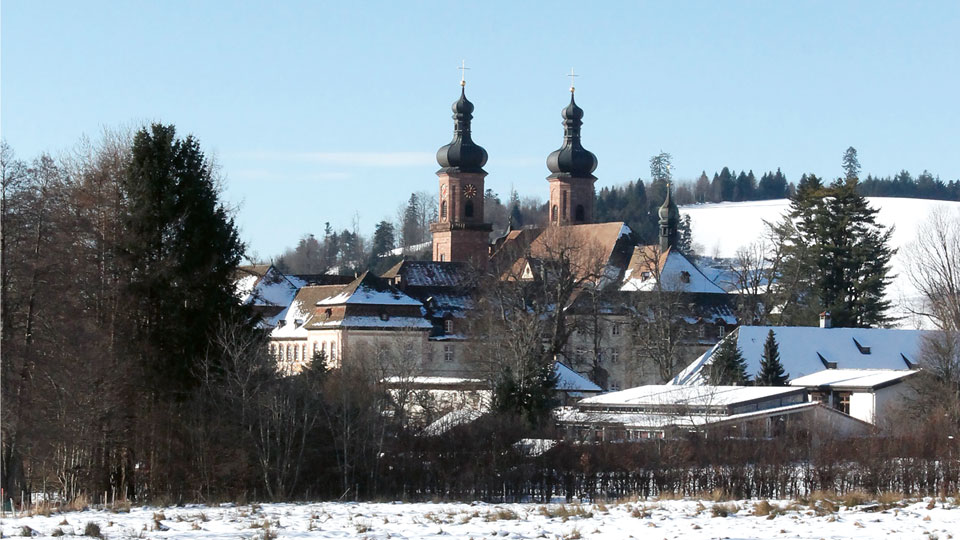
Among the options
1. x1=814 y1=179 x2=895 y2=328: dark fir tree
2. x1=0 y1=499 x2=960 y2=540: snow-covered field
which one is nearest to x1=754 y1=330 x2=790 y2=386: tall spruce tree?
x1=814 y1=179 x2=895 y2=328: dark fir tree

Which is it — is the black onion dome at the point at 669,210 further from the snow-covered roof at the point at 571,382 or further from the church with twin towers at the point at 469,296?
the snow-covered roof at the point at 571,382

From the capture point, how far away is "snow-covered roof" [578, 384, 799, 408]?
49.3 metres

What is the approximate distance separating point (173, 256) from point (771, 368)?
2955cm

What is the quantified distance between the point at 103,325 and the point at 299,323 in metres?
46.9

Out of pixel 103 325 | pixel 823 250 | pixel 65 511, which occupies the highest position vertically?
pixel 823 250

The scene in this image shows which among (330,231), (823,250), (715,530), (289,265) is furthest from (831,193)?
(330,231)

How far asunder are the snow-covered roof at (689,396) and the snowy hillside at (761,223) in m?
78.8

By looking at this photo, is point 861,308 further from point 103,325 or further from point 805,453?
point 103,325

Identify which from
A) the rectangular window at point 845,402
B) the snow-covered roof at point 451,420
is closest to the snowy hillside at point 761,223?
the rectangular window at point 845,402

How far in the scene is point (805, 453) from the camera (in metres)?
35.7

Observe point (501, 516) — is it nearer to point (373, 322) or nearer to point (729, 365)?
point (729, 365)

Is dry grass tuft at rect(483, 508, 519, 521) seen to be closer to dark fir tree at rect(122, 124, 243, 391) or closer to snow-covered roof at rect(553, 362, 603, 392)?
dark fir tree at rect(122, 124, 243, 391)

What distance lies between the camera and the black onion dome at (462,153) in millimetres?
104562

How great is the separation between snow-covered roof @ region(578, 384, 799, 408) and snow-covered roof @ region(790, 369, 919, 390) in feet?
12.5
